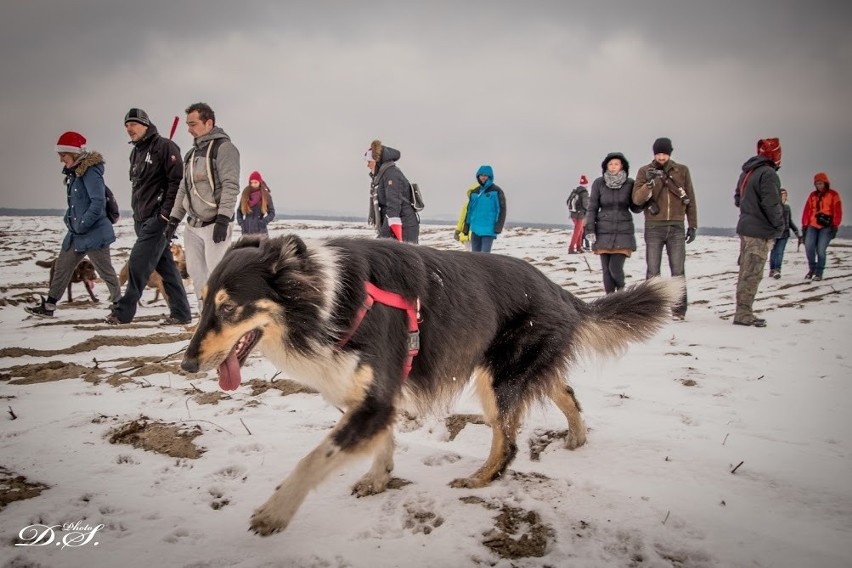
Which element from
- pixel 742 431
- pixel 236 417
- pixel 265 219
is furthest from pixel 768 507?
pixel 265 219

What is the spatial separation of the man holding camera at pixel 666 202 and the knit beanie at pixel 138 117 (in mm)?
7095

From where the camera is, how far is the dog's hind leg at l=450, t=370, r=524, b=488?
8.43ft

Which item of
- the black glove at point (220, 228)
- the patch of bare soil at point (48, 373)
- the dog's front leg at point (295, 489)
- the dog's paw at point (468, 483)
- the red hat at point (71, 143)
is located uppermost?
the red hat at point (71, 143)

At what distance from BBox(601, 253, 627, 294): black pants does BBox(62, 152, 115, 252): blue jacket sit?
750cm

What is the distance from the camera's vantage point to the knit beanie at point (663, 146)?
6820 mm

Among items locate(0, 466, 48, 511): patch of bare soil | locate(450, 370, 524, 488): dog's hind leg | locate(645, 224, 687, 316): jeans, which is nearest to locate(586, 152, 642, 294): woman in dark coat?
locate(645, 224, 687, 316): jeans

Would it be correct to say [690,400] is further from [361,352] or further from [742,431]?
[361,352]

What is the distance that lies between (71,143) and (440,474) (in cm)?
735

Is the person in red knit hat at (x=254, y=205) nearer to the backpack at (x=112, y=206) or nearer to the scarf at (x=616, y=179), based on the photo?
the backpack at (x=112, y=206)

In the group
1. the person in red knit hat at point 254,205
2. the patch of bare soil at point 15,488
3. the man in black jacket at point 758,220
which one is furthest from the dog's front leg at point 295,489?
the person in red knit hat at point 254,205

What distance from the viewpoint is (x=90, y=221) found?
6.58m

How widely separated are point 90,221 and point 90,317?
1.69 metres

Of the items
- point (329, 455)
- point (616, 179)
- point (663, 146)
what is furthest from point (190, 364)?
point (663, 146)

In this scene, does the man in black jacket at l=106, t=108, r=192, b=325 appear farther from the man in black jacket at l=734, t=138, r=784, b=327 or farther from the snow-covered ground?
the man in black jacket at l=734, t=138, r=784, b=327
